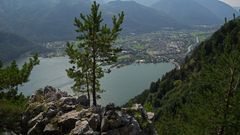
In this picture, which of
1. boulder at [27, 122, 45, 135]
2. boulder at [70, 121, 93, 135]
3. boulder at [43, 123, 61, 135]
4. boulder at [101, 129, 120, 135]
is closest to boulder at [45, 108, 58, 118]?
boulder at [27, 122, 45, 135]

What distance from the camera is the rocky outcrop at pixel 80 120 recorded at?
29.6m

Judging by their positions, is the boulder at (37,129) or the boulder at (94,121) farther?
the boulder at (37,129)

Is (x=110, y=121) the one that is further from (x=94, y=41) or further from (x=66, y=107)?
(x=94, y=41)

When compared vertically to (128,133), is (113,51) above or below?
above

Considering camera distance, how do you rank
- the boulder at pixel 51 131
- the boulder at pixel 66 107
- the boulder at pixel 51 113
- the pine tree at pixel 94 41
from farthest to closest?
1. the pine tree at pixel 94 41
2. the boulder at pixel 66 107
3. the boulder at pixel 51 113
4. the boulder at pixel 51 131

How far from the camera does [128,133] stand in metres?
30.3

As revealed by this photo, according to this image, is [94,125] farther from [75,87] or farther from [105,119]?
[75,87]

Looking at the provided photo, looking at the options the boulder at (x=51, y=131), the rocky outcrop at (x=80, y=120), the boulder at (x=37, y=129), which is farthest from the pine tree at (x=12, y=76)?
the boulder at (x=51, y=131)

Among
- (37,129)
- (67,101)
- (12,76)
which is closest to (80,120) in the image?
(37,129)

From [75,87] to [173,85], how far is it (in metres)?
114

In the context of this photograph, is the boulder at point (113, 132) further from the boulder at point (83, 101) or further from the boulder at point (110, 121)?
the boulder at point (83, 101)

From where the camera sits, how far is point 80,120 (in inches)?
1180

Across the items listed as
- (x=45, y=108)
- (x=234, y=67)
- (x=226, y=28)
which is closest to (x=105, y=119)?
(x=45, y=108)

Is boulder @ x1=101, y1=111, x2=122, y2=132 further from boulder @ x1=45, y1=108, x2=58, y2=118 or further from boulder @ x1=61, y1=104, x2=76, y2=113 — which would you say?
boulder @ x1=45, y1=108, x2=58, y2=118
